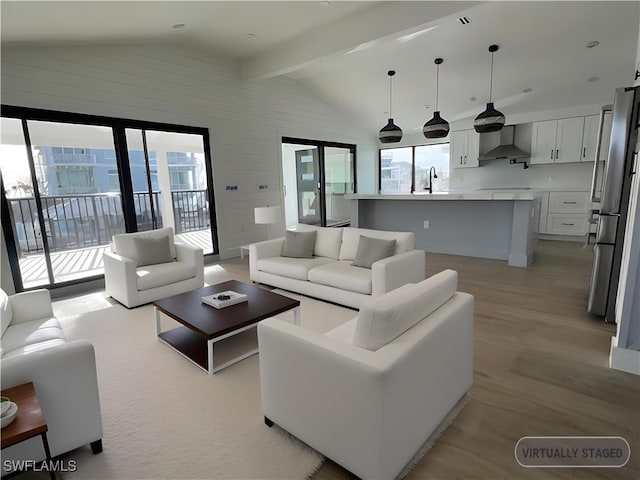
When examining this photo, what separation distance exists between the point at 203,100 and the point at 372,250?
12.4 feet

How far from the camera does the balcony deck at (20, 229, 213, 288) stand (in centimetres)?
408

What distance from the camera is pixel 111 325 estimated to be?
3242 mm

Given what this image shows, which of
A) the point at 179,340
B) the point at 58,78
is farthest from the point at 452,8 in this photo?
the point at 58,78

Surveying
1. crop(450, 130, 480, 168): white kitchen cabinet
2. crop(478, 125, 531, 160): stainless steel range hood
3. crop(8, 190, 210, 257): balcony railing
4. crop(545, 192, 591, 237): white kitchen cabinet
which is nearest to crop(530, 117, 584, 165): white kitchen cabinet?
crop(478, 125, 531, 160): stainless steel range hood

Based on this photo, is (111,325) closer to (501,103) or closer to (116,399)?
(116,399)

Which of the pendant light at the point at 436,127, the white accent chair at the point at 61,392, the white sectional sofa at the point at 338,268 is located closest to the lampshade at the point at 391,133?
the pendant light at the point at 436,127

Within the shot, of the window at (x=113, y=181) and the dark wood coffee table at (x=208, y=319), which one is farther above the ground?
the window at (x=113, y=181)

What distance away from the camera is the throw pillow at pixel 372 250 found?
354 cm

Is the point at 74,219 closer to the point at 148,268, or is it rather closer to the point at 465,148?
the point at 148,268

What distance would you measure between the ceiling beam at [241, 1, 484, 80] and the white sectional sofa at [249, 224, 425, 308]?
2.37 meters

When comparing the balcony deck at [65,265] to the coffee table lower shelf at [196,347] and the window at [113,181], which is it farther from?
the coffee table lower shelf at [196,347]

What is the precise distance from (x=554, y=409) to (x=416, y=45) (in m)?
5.15

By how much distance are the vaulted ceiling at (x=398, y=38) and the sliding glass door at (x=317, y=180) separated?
1.45m

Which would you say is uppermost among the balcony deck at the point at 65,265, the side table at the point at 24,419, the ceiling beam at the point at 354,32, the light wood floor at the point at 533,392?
the ceiling beam at the point at 354,32
